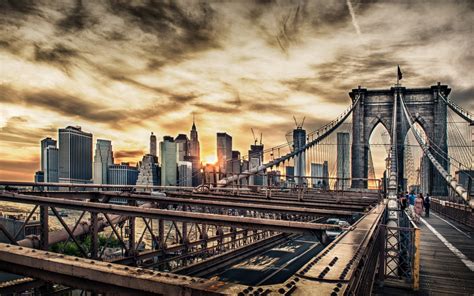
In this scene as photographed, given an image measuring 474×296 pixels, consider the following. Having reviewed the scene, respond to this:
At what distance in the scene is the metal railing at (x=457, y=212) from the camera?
27.0 meters

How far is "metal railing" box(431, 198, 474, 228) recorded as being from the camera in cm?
2696

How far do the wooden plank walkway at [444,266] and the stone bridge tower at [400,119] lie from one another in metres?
36.5

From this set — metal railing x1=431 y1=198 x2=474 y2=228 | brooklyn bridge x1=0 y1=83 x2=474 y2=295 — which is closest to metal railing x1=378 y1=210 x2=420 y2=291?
brooklyn bridge x1=0 y1=83 x2=474 y2=295

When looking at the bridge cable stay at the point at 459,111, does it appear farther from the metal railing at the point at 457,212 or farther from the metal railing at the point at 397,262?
the metal railing at the point at 397,262

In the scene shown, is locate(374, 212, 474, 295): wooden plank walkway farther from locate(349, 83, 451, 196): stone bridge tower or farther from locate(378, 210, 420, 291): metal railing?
locate(349, 83, 451, 196): stone bridge tower

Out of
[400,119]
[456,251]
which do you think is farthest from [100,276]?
[400,119]

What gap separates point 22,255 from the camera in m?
3.93

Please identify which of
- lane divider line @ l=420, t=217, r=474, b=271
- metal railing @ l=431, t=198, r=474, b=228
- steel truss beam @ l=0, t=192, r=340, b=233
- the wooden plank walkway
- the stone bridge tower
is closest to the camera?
steel truss beam @ l=0, t=192, r=340, b=233

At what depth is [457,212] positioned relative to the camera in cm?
3047

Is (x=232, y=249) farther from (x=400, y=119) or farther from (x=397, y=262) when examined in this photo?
(x=400, y=119)

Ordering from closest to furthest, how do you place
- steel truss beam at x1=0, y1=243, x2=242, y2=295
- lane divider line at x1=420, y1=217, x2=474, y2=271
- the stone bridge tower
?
1. steel truss beam at x1=0, y1=243, x2=242, y2=295
2. lane divider line at x1=420, y1=217, x2=474, y2=271
3. the stone bridge tower

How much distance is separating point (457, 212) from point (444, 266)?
18.7m

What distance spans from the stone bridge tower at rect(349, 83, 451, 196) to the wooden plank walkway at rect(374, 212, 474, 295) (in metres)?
36.5

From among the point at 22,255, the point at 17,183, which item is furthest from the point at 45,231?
the point at 22,255
